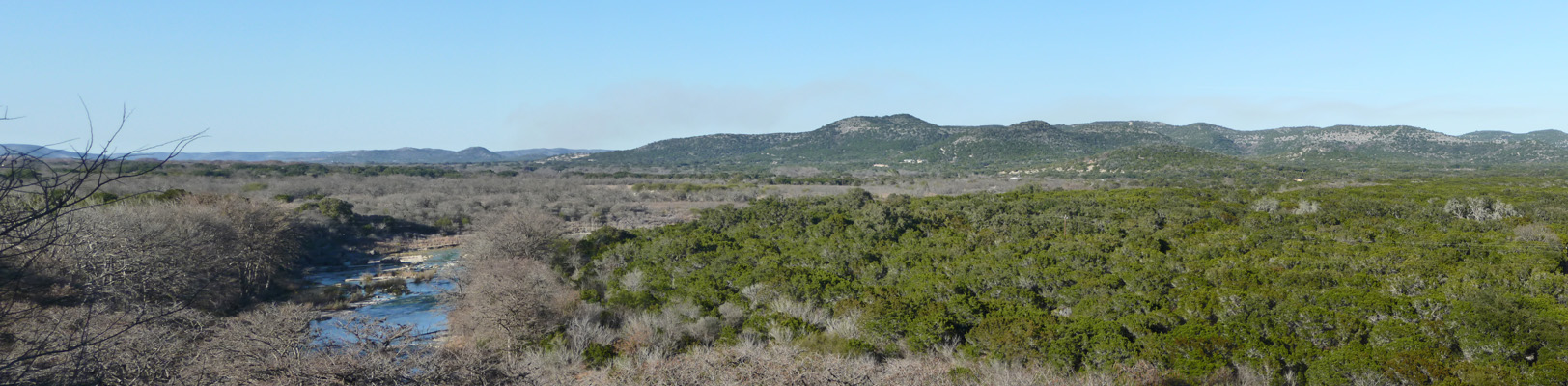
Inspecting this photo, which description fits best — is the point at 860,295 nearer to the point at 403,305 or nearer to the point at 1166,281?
the point at 1166,281

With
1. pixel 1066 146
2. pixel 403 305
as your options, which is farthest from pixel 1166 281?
pixel 1066 146

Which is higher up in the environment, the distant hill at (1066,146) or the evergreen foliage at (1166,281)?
the distant hill at (1066,146)

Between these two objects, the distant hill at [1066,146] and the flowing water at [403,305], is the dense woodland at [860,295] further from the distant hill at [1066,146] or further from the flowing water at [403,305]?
the distant hill at [1066,146]

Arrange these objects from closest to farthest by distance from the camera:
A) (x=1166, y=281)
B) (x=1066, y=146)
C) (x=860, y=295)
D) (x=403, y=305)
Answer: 1. (x=1166, y=281)
2. (x=860, y=295)
3. (x=403, y=305)
4. (x=1066, y=146)

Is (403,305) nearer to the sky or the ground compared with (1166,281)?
nearer to the ground

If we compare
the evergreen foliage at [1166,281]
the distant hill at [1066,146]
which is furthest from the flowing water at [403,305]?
the distant hill at [1066,146]

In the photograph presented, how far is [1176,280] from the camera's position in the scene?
16.9 meters

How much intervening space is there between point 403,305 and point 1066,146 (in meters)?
121

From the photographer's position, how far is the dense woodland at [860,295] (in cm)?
1084

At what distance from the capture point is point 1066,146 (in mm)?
129750

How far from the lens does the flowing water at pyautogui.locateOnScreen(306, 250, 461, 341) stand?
78.9 feet

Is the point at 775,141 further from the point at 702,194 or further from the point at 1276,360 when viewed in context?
the point at 1276,360

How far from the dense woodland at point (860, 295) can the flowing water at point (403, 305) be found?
159 cm

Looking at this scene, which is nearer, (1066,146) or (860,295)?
(860,295)
